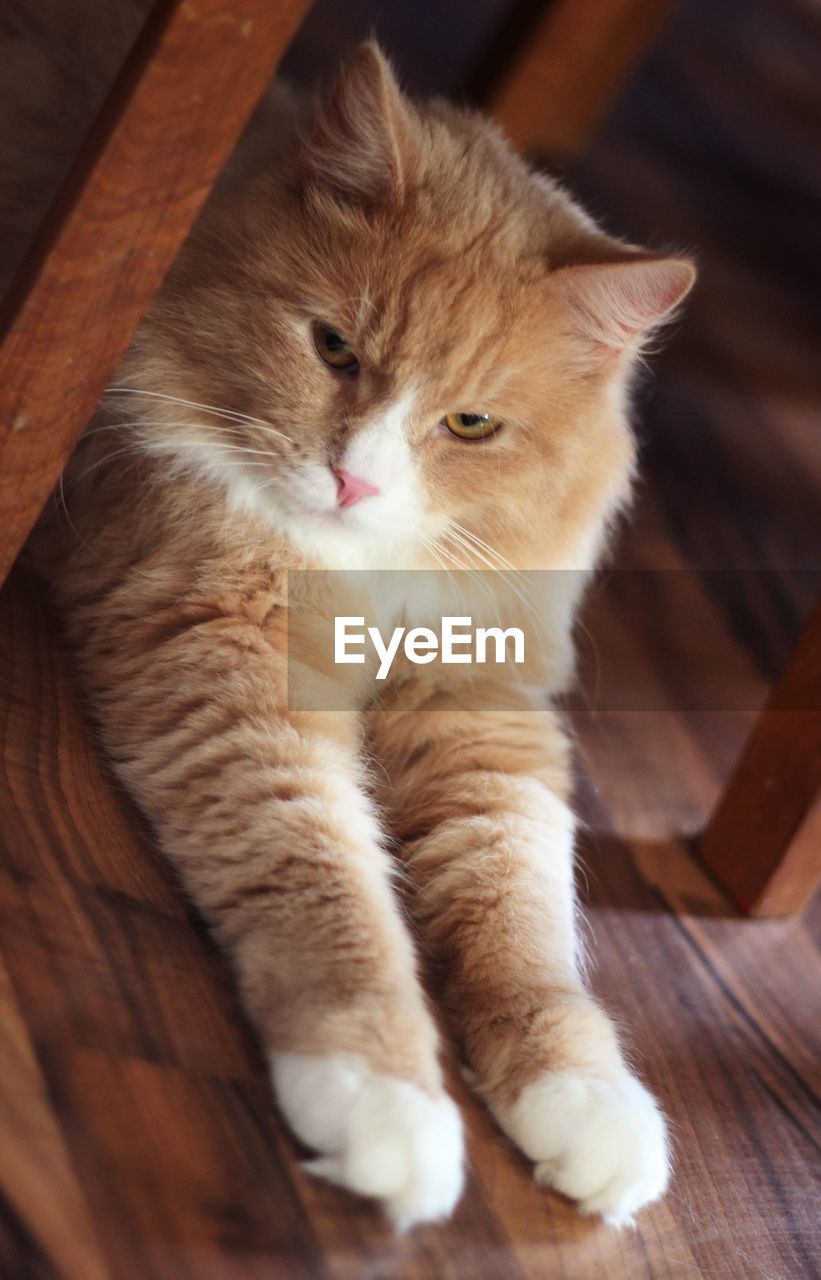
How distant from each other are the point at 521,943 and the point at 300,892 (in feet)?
0.77

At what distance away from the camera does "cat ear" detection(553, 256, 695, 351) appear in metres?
1.25

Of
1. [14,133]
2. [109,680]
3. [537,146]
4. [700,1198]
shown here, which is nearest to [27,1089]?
[109,680]

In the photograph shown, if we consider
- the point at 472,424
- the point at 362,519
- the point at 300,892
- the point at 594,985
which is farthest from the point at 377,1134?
the point at 472,424

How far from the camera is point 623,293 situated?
1296mm

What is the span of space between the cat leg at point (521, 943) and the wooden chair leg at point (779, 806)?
0.26 meters

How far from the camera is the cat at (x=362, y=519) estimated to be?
115 centimetres

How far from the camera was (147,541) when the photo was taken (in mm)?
1360

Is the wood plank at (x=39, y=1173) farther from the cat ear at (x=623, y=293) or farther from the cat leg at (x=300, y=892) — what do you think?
the cat ear at (x=623, y=293)

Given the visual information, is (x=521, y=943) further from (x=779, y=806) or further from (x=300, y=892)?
(x=779, y=806)

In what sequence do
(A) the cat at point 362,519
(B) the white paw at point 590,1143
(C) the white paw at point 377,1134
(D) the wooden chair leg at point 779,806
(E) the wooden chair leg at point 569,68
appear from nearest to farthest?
1. (C) the white paw at point 377,1134
2. (B) the white paw at point 590,1143
3. (A) the cat at point 362,519
4. (D) the wooden chair leg at point 779,806
5. (E) the wooden chair leg at point 569,68

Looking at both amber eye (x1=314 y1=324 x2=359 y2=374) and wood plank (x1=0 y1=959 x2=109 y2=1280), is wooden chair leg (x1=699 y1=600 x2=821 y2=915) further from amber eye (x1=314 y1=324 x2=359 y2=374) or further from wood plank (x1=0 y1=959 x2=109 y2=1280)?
wood plank (x1=0 y1=959 x2=109 y2=1280)

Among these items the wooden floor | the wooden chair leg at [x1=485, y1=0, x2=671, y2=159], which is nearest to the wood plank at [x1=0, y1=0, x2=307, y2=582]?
the wooden floor

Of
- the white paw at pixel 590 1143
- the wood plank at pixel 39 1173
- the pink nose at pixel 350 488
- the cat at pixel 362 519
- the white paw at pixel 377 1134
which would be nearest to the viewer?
the wood plank at pixel 39 1173

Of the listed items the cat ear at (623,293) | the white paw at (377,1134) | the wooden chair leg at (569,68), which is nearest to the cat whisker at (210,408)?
the cat ear at (623,293)
